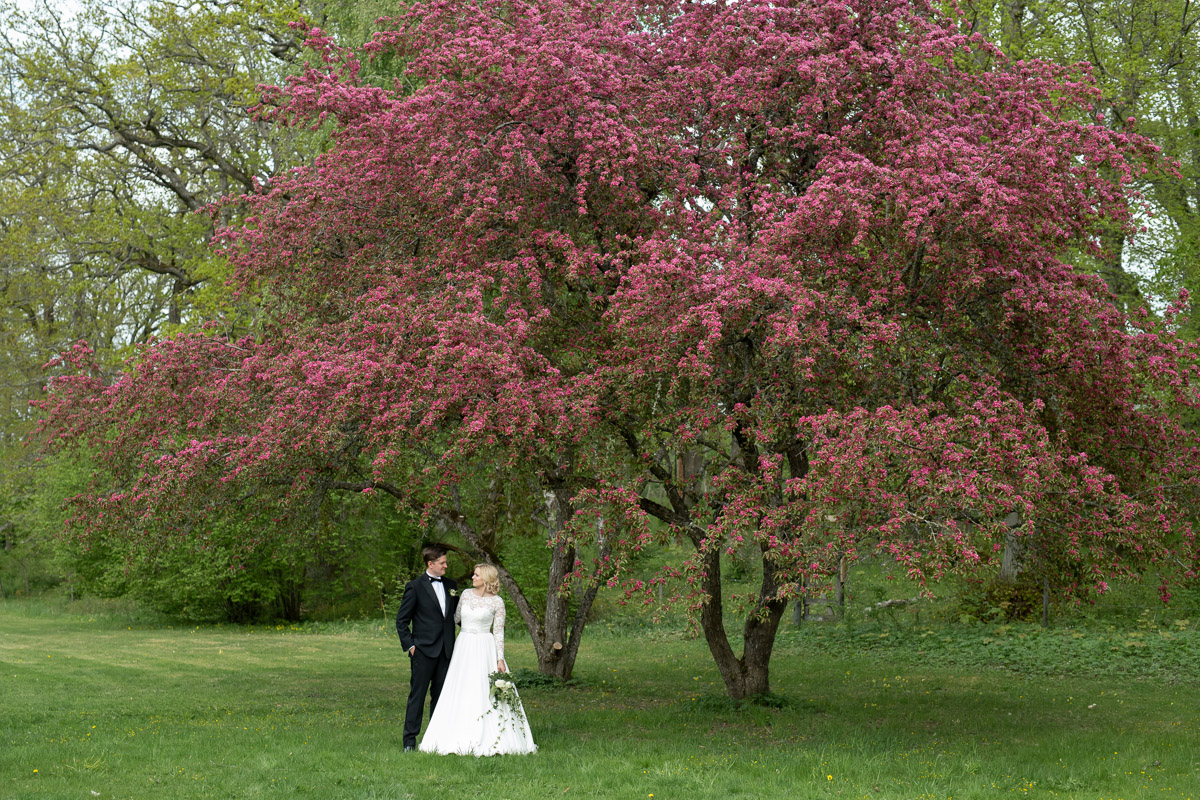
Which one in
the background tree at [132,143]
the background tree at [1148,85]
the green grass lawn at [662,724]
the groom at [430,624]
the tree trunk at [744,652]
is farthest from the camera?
the background tree at [132,143]

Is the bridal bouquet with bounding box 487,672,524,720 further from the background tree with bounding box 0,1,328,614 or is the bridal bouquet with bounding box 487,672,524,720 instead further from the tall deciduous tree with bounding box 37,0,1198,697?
the background tree with bounding box 0,1,328,614

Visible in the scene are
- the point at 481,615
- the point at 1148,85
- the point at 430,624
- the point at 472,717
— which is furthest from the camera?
the point at 1148,85

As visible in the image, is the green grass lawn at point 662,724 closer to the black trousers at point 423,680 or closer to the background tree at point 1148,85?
the black trousers at point 423,680

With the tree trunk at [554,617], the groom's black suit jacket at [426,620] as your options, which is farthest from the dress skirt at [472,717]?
the tree trunk at [554,617]

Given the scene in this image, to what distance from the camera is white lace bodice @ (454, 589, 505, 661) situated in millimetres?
10203

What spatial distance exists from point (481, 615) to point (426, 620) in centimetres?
63

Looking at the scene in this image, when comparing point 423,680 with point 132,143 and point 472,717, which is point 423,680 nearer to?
point 472,717

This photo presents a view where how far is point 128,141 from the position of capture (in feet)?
98.7

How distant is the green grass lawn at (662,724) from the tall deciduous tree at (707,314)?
5.44 feet

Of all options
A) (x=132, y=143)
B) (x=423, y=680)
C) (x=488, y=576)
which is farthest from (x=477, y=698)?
(x=132, y=143)

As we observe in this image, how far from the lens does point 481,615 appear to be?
10.2 m

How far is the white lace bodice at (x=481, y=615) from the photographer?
10.2m

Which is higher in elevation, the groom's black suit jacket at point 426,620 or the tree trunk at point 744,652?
the groom's black suit jacket at point 426,620

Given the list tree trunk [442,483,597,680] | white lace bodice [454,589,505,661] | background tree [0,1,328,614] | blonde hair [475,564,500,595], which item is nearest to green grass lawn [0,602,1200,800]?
tree trunk [442,483,597,680]
